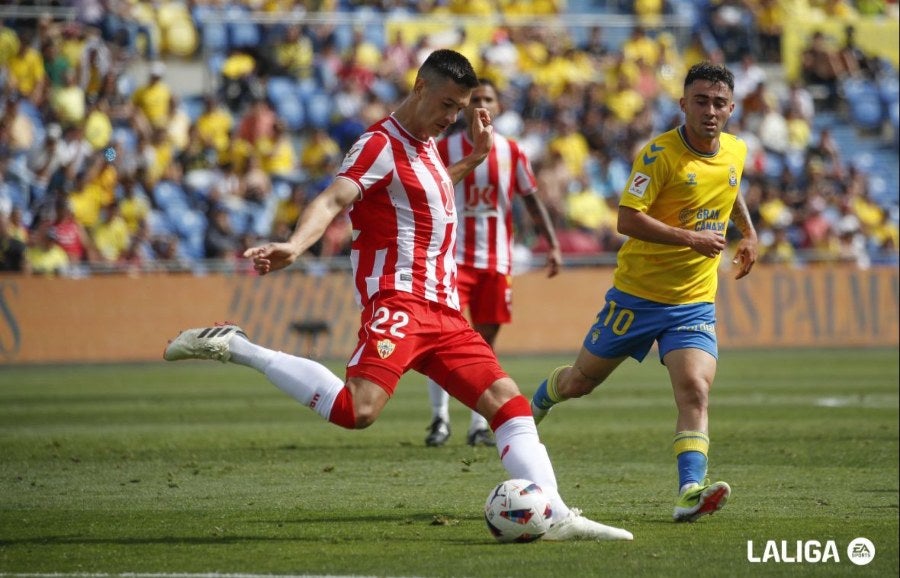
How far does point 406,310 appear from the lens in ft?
22.9

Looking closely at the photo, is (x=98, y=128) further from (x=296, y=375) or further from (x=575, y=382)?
(x=296, y=375)

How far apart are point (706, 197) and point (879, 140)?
934 inches

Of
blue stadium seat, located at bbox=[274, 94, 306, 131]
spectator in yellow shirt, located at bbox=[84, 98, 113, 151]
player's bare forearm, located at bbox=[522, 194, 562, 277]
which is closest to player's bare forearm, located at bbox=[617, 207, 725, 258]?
player's bare forearm, located at bbox=[522, 194, 562, 277]

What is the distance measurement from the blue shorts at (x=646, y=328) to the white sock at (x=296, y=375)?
190 cm

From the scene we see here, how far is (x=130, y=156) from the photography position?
2259cm

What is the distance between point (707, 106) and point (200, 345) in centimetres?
308

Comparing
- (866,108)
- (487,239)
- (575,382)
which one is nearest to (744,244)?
(575,382)

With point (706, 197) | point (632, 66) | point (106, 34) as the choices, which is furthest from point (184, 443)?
point (632, 66)

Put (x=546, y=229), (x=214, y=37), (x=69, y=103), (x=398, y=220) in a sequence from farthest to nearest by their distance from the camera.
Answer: (x=214, y=37)
(x=69, y=103)
(x=546, y=229)
(x=398, y=220)

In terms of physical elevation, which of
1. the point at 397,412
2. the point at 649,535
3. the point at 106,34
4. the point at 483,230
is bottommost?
the point at 397,412

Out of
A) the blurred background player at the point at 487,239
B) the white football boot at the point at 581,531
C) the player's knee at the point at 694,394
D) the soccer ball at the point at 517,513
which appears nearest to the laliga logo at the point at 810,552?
the white football boot at the point at 581,531

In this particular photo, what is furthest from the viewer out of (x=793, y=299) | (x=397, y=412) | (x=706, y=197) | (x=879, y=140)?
(x=879, y=140)

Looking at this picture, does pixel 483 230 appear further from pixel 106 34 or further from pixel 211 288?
pixel 106 34

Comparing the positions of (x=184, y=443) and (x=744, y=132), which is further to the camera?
(x=744, y=132)
